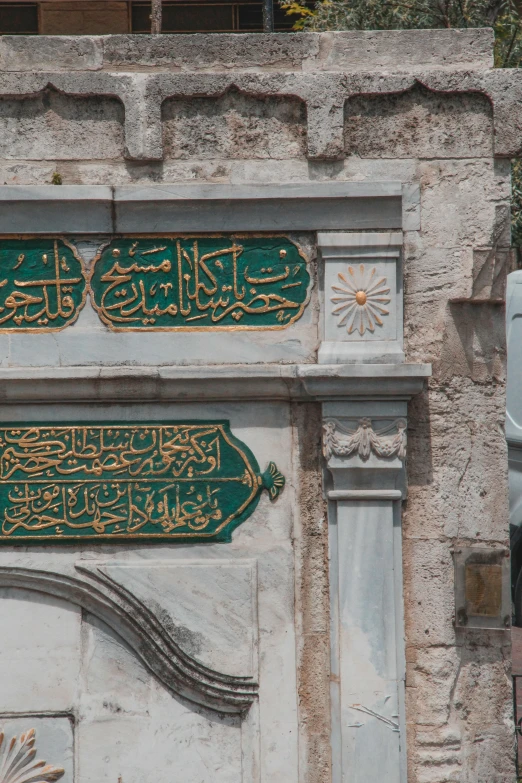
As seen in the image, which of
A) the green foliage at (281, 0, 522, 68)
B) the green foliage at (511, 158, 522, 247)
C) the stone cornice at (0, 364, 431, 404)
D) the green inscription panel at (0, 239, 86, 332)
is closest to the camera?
the stone cornice at (0, 364, 431, 404)

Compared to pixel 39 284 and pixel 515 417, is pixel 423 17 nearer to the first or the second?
pixel 515 417

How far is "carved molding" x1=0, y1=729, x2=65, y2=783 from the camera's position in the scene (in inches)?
174

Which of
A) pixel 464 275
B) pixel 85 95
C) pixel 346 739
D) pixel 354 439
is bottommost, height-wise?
pixel 346 739

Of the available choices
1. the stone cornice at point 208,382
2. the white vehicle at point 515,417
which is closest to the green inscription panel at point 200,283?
the stone cornice at point 208,382

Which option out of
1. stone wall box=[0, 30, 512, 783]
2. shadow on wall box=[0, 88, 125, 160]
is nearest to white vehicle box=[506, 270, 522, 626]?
stone wall box=[0, 30, 512, 783]

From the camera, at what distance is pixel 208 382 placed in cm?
442

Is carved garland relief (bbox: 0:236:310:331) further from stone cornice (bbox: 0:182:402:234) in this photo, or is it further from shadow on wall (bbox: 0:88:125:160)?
shadow on wall (bbox: 0:88:125:160)

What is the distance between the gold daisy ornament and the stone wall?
0.13 metres

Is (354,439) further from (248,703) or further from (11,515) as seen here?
(11,515)

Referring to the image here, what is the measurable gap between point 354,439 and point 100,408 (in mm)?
1110

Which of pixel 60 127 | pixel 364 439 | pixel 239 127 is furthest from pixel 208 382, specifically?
pixel 60 127

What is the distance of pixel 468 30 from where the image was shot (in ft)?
14.9

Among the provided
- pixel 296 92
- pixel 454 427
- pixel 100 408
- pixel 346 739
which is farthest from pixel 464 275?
pixel 346 739

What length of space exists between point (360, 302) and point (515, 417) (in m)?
4.74
